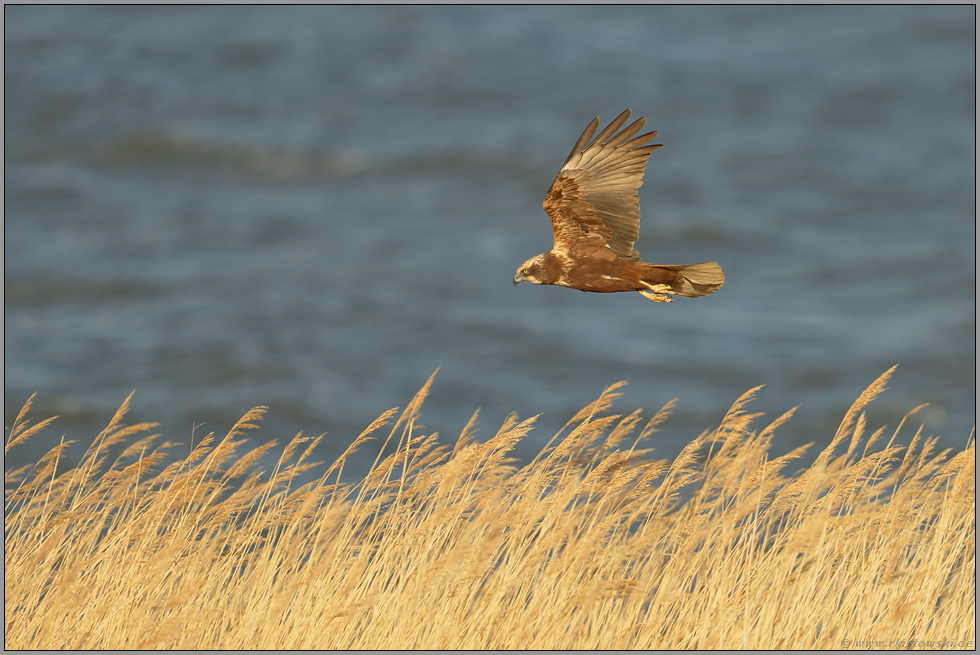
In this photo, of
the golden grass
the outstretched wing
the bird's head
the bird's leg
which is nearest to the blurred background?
the golden grass

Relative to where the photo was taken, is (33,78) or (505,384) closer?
(505,384)

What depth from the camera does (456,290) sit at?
32.5 metres

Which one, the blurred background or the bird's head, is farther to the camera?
the blurred background

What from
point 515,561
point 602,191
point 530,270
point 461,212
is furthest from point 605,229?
point 461,212

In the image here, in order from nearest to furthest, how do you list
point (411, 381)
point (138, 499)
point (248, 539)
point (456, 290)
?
point (248, 539)
point (138, 499)
point (411, 381)
point (456, 290)

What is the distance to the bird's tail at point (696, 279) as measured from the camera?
3.33 metres

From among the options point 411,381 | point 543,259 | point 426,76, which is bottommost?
point 411,381

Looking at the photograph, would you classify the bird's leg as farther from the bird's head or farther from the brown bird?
the bird's head

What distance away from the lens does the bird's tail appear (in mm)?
3332

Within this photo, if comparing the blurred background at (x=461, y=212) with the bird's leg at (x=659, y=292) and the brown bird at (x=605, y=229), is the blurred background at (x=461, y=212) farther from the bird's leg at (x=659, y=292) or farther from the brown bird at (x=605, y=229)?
the bird's leg at (x=659, y=292)

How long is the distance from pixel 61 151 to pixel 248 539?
36106 millimetres

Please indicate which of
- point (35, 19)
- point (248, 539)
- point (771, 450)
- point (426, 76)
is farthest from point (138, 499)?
point (35, 19)

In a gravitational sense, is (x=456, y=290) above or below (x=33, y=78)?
below

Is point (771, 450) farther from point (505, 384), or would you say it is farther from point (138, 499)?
point (138, 499)
